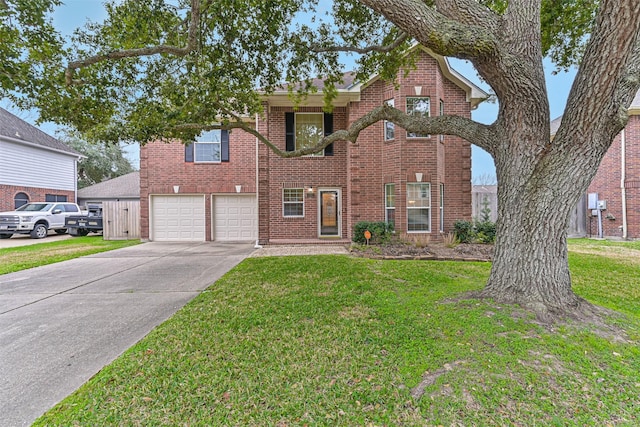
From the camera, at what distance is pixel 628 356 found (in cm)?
256

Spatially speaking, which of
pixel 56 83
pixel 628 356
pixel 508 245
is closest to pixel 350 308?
pixel 508 245

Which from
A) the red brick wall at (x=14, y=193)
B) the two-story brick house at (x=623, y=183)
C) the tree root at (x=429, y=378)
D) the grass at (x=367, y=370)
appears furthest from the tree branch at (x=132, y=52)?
the red brick wall at (x=14, y=193)

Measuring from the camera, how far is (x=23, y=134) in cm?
1702

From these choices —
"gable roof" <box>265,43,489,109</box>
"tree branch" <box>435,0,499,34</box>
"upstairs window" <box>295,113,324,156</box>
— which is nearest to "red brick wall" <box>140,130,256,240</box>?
"upstairs window" <box>295,113,324,156</box>

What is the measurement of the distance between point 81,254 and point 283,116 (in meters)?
8.07

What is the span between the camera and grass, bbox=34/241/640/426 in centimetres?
204

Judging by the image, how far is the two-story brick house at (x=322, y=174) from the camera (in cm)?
973

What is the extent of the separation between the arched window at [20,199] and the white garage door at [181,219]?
440 inches

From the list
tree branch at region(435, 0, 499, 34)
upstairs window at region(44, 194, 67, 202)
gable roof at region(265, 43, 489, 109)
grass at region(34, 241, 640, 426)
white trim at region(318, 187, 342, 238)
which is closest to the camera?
grass at region(34, 241, 640, 426)

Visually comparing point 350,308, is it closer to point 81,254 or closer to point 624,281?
point 624,281

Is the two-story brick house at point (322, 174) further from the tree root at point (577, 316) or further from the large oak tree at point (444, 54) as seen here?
the tree root at point (577, 316)

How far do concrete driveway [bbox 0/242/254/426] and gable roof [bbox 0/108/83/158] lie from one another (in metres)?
14.5

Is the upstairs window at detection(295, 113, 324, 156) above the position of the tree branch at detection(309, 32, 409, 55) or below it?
below

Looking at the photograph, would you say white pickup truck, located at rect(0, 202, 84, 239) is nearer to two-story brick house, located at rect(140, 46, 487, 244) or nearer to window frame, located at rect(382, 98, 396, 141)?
two-story brick house, located at rect(140, 46, 487, 244)
